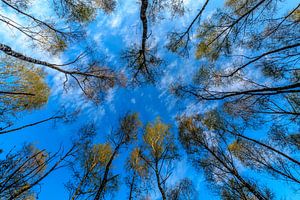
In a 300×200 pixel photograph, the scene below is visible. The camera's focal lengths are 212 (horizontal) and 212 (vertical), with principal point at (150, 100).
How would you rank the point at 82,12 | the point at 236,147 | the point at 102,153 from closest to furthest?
the point at 82,12 → the point at 236,147 → the point at 102,153

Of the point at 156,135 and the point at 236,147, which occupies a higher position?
the point at 156,135

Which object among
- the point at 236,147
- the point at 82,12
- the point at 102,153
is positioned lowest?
the point at 236,147

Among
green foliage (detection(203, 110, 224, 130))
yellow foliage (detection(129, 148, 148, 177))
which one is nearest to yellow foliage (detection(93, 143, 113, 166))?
yellow foliage (detection(129, 148, 148, 177))

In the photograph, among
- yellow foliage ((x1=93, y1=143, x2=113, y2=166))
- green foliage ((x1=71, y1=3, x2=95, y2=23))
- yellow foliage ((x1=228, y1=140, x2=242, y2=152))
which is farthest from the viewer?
yellow foliage ((x1=93, y1=143, x2=113, y2=166))

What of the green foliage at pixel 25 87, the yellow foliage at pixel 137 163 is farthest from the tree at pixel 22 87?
the yellow foliage at pixel 137 163

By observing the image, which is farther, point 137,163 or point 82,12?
point 137,163

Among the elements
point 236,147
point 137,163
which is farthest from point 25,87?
point 236,147

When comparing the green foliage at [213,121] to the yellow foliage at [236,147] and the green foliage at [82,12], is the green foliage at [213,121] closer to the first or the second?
the yellow foliage at [236,147]

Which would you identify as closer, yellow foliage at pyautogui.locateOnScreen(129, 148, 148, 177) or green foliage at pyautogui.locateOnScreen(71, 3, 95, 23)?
green foliage at pyautogui.locateOnScreen(71, 3, 95, 23)

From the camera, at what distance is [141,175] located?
954 centimetres

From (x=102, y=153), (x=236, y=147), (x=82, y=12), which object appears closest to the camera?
(x=82, y=12)

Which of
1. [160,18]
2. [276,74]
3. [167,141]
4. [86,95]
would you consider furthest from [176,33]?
[167,141]

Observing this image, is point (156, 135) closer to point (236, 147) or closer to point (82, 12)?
point (236, 147)

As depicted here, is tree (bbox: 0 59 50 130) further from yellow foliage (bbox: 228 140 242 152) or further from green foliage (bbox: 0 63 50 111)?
yellow foliage (bbox: 228 140 242 152)
